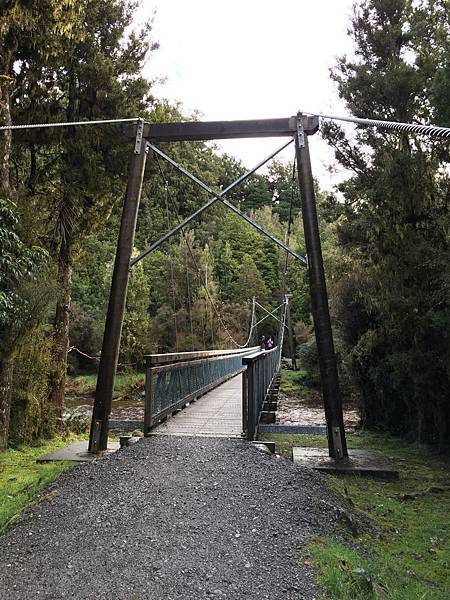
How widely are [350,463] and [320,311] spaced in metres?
1.24

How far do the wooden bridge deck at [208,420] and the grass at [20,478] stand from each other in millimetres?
988

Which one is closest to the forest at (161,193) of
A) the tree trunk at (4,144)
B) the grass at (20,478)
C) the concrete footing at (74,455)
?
the tree trunk at (4,144)

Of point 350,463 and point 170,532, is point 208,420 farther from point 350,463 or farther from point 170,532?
point 170,532

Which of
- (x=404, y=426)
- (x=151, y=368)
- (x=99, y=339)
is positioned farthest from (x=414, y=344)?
(x=99, y=339)

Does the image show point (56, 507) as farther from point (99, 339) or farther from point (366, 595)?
point (99, 339)

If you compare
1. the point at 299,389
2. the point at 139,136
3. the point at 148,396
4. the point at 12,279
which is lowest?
the point at 299,389

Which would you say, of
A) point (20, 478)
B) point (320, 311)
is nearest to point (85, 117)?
point (320, 311)

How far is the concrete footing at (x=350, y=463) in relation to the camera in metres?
3.76

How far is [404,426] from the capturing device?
688 cm

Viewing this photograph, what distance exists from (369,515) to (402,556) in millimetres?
570

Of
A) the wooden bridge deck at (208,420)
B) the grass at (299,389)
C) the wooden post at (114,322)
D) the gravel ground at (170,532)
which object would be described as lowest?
the grass at (299,389)

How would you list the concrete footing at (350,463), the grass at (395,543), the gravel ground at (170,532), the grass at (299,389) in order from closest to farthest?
the gravel ground at (170,532), the grass at (395,543), the concrete footing at (350,463), the grass at (299,389)

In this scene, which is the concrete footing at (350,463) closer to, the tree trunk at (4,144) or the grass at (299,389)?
the tree trunk at (4,144)

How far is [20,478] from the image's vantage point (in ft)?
11.5
